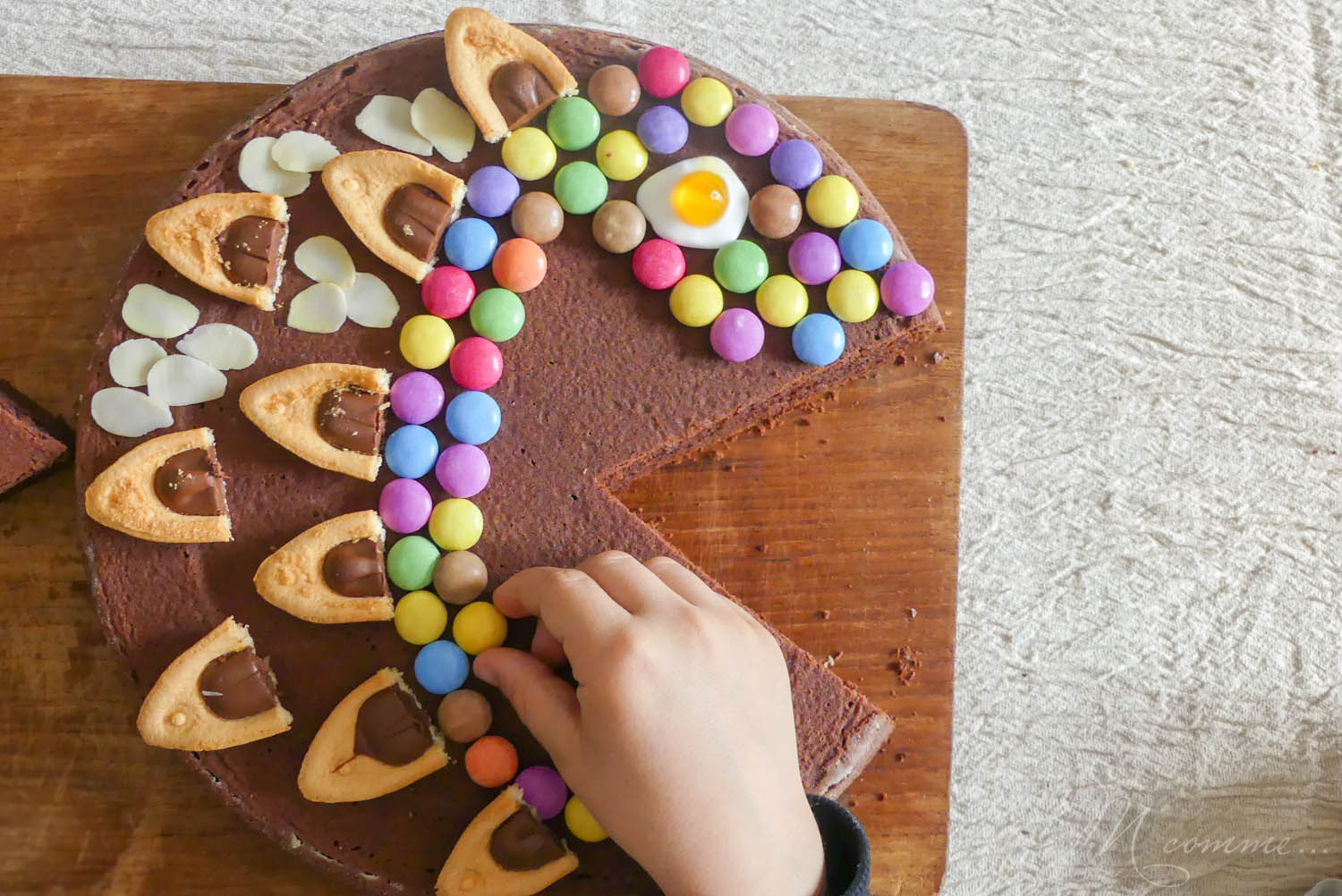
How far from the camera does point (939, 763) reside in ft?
7.47

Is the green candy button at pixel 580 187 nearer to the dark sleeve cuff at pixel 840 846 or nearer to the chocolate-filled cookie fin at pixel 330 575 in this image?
the chocolate-filled cookie fin at pixel 330 575

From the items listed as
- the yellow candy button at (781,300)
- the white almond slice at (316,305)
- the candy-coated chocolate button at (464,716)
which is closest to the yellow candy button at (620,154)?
the yellow candy button at (781,300)

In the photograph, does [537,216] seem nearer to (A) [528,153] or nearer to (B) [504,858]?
(A) [528,153]

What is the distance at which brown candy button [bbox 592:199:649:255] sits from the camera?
2.07m

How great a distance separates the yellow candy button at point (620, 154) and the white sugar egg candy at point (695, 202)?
0.04 metres

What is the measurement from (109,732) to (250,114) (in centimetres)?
133

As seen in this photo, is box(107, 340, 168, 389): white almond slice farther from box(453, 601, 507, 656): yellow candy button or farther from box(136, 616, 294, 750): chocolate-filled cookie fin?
box(453, 601, 507, 656): yellow candy button

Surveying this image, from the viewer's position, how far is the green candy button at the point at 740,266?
2092mm

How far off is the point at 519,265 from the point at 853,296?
2.26 ft

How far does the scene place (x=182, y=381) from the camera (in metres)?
1.99

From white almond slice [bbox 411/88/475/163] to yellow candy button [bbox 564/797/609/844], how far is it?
131 centimetres

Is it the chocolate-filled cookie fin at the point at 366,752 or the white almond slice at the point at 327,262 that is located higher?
the white almond slice at the point at 327,262

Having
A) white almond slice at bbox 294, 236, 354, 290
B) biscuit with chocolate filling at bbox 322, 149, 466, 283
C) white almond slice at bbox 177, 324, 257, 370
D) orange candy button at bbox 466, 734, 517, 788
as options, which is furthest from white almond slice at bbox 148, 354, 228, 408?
orange candy button at bbox 466, 734, 517, 788

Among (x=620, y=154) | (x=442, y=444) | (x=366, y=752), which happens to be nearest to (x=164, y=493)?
(x=442, y=444)
